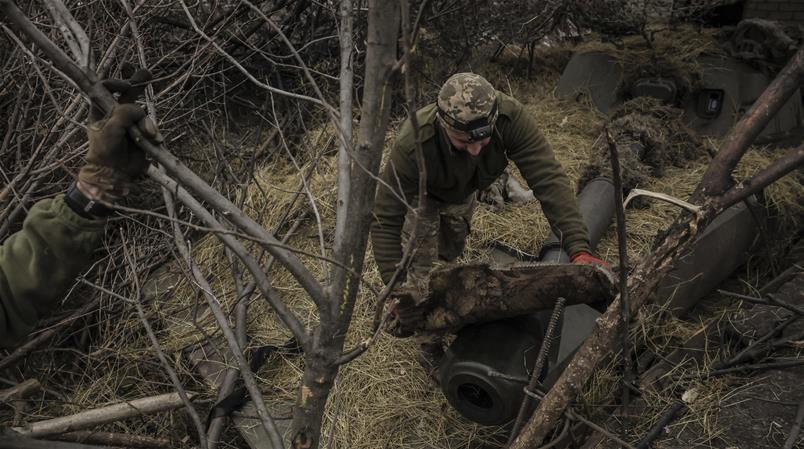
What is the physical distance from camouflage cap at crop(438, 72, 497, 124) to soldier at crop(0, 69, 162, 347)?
1.44m

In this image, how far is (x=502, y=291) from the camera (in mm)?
2545

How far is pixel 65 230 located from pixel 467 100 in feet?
5.72

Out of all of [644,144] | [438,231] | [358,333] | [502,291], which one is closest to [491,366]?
[502,291]

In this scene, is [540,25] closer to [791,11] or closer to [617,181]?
[791,11]

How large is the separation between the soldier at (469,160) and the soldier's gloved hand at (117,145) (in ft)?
4.35

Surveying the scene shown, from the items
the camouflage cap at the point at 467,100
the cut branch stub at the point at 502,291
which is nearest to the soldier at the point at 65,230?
the cut branch stub at the point at 502,291

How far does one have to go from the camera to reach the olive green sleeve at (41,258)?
81.7 inches

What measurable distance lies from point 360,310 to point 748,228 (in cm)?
286

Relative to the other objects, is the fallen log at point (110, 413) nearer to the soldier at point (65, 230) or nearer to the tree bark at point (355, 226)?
the soldier at point (65, 230)

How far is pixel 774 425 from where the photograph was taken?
2.98 meters

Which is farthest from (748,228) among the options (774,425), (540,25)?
(540,25)

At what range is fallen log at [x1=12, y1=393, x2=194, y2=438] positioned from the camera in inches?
130

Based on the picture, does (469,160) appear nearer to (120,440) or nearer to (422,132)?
(422,132)

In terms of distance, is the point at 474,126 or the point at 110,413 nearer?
the point at 474,126
